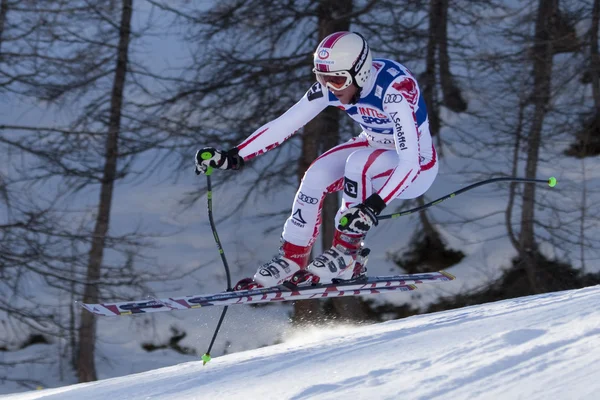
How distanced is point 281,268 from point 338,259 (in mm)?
407

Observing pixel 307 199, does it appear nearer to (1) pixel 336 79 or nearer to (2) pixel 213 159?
(2) pixel 213 159

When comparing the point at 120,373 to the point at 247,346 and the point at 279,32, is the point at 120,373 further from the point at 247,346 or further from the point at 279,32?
the point at 279,32

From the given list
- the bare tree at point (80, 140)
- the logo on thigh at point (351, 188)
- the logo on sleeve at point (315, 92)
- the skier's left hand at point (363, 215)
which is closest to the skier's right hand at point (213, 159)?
the logo on sleeve at point (315, 92)

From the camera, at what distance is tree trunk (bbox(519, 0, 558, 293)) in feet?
41.8

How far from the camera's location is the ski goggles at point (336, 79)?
16.5ft

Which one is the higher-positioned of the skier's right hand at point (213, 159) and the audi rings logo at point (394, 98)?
the audi rings logo at point (394, 98)

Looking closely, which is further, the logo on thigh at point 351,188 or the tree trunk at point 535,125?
the tree trunk at point 535,125

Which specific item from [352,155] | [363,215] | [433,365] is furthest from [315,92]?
[433,365]

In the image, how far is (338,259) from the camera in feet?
18.0

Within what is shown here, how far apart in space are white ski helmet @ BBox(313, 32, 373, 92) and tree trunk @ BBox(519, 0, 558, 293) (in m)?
8.34

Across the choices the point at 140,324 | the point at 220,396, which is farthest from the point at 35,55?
the point at 220,396

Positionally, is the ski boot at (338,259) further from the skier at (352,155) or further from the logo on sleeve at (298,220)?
the logo on sleeve at (298,220)

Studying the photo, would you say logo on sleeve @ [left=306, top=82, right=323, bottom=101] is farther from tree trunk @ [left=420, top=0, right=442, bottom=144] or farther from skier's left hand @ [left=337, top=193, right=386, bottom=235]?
tree trunk @ [left=420, top=0, right=442, bottom=144]

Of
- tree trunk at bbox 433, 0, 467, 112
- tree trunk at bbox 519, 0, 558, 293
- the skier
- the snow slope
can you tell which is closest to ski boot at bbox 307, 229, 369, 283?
the skier
